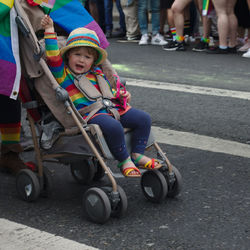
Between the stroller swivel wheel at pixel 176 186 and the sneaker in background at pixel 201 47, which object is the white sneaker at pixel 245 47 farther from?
the stroller swivel wheel at pixel 176 186

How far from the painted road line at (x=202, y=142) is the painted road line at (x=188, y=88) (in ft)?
4.90

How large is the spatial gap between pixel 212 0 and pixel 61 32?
6.26 metres

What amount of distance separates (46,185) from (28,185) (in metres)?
0.12

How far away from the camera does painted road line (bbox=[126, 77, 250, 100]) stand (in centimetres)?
680

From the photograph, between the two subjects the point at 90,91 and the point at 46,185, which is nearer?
the point at 90,91

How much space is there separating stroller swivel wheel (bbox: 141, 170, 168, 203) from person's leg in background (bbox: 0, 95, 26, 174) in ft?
3.25

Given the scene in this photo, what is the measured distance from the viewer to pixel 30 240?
333 cm

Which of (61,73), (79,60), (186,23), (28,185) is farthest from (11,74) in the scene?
(186,23)

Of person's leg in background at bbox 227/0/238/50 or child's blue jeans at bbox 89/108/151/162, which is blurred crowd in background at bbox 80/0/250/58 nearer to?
person's leg in background at bbox 227/0/238/50

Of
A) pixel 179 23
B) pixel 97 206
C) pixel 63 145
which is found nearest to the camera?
pixel 97 206

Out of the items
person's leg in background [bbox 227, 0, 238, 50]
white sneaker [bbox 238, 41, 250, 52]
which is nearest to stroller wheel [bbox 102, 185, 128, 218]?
person's leg in background [bbox 227, 0, 238, 50]

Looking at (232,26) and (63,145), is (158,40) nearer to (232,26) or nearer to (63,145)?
(232,26)

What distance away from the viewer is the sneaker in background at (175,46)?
1061 cm

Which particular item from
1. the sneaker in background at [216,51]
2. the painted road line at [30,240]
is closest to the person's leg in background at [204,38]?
the sneaker in background at [216,51]
